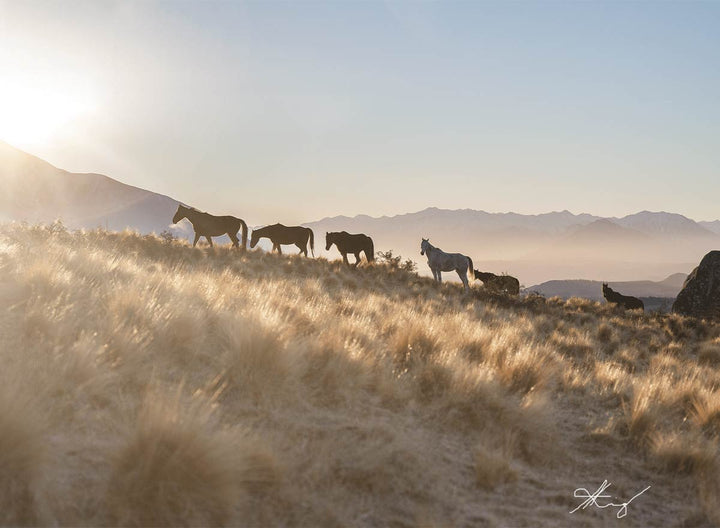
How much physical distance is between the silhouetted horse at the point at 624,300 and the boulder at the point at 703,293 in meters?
1.81

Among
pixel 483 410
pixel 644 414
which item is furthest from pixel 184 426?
pixel 644 414

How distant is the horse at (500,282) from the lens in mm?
24956

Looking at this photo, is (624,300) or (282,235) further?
(624,300)

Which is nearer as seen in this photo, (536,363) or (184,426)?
(184,426)

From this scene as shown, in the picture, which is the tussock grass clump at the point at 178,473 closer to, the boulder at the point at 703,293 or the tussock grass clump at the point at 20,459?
the tussock grass clump at the point at 20,459

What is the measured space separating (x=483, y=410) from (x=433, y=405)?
564 millimetres

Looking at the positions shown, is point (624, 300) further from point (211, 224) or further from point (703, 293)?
point (211, 224)

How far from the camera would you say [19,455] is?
290cm

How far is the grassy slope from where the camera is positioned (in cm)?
306

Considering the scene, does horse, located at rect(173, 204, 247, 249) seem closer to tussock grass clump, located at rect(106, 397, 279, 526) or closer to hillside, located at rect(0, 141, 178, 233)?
tussock grass clump, located at rect(106, 397, 279, 526)

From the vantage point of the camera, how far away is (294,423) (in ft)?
13.6

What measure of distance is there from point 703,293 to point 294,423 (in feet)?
90.6

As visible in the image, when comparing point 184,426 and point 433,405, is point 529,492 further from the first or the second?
point 184,426
